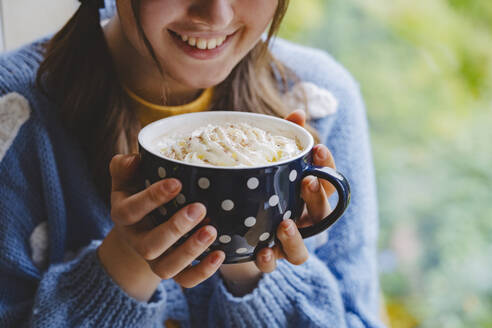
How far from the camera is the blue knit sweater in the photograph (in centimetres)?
76

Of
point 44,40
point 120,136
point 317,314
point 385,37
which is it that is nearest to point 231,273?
point 317,314

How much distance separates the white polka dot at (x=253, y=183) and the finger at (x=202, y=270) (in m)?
0.11

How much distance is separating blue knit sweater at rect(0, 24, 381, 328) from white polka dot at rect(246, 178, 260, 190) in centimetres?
39

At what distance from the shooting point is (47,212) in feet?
2.88

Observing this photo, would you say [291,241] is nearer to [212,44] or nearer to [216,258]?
[216,258]

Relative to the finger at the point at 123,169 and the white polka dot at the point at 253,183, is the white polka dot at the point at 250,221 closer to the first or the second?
the white polka dot at the point at 253,183

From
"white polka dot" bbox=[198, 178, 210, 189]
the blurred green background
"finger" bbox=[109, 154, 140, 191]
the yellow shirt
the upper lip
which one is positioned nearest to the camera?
"white polka dot" bbox=[198, 178, 210, 189]

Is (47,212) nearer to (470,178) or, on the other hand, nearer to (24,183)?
(24,183)

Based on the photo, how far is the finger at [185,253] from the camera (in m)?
0.48

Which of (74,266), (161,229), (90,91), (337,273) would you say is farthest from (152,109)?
(337,273)

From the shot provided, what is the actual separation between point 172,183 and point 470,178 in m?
1.66

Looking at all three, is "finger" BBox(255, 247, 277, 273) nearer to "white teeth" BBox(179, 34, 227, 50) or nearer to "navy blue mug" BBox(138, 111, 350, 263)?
"navy blue mug" BBox(138, 111, 350, 263)

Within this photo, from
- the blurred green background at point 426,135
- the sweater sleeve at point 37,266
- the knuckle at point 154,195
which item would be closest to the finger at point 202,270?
the knuckle at point 154,195

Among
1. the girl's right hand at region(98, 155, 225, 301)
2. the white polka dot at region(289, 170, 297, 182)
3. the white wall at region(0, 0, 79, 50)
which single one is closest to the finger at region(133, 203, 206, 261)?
the girl's right hand at region(98, 155, 225, 301)
